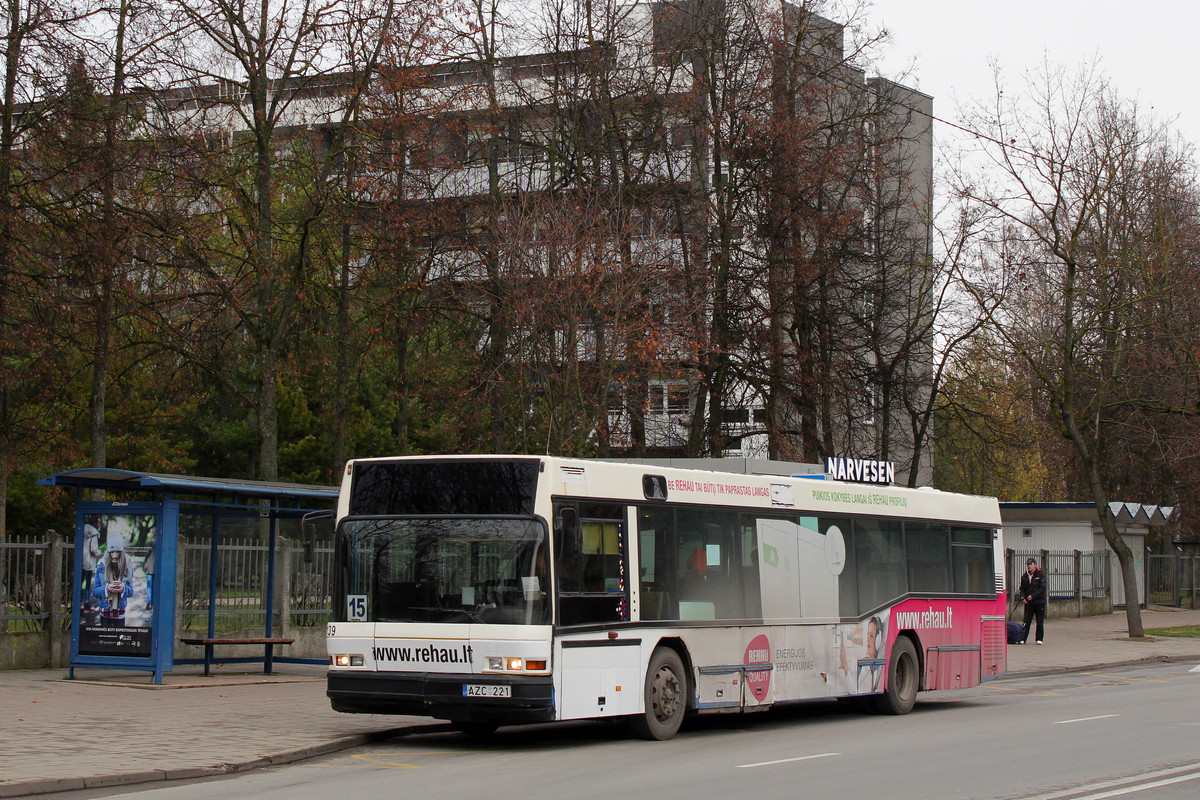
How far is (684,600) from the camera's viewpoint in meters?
13.8

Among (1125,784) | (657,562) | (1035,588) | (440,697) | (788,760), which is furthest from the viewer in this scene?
(1035,588)

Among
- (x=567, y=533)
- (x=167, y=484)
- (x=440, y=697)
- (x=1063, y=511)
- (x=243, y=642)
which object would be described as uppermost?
(x=1063, y=511)

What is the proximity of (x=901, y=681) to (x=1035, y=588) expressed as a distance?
14.5 metres

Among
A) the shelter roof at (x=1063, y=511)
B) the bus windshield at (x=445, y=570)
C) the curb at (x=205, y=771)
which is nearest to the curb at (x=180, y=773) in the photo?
the curb at (x=205, y=771)

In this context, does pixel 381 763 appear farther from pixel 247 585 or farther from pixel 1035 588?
pixel 1035 588

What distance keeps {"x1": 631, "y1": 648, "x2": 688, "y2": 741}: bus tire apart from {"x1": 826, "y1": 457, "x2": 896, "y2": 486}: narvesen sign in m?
4.20

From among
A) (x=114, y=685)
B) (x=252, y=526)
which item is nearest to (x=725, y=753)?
(x=114, y=685)

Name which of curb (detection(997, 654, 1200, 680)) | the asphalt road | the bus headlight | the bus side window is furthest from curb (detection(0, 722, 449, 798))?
curb (detection(997, 654, 1200, 680))

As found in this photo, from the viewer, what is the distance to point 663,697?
13.4 meters

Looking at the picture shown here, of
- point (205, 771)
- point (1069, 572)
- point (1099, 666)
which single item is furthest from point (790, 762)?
point (1069, 572)

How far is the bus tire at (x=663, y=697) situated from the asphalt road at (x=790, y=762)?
0.16m

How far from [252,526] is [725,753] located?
440 inches

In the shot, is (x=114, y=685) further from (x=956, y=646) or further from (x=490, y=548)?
(x=956, y=646)

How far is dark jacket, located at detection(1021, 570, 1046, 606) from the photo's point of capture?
30547 mm
